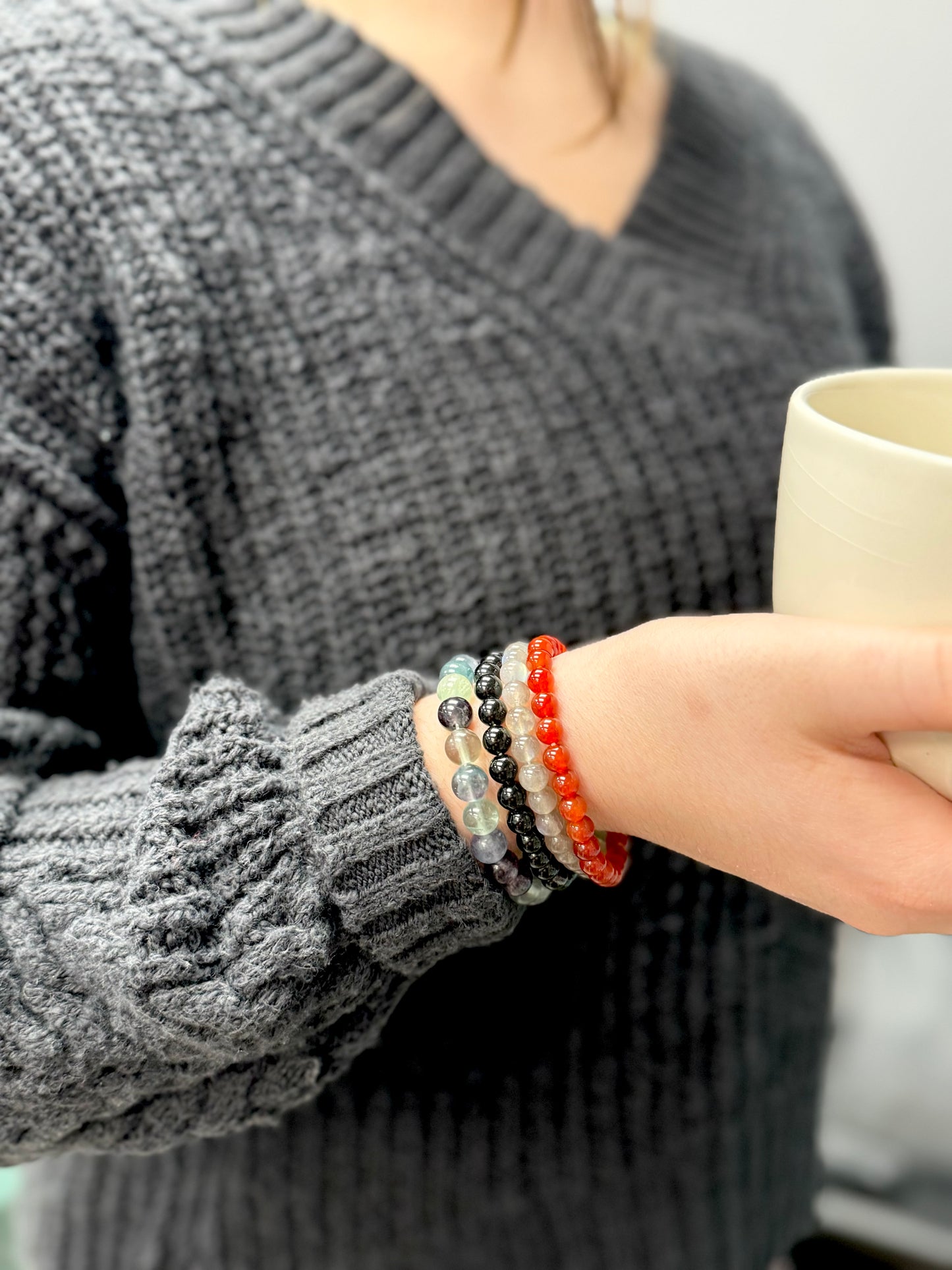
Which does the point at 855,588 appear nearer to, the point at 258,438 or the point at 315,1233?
the point at 258,438

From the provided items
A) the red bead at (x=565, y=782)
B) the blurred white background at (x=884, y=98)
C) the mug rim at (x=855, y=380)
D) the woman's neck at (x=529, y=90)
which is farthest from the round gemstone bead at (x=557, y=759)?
Result: the blurred white background at (x=884, y=98)

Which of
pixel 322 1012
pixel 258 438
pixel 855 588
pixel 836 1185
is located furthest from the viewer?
pixel 836 1185

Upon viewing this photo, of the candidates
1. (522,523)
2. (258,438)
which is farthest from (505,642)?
(258,438)

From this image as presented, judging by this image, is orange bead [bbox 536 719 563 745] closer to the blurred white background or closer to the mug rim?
the mug rim

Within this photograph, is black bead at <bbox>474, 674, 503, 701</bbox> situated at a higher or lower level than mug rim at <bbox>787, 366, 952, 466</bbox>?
lower

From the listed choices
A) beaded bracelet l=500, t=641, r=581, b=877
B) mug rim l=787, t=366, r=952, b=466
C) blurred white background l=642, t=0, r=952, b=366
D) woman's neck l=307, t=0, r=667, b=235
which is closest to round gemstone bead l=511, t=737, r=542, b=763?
beaded bracelet l=500, t=641, r=581, b=877

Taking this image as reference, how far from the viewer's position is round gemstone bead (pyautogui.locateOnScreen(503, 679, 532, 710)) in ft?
1.20

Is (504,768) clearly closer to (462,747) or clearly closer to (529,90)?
(462,747)

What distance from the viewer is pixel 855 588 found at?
297mm

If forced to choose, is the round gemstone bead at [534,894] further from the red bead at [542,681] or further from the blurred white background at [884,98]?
the blurred white background at [884,98]

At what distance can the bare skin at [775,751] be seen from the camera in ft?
0.93

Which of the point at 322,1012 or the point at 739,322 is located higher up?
the point at 739,322

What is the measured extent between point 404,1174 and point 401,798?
13.6 inches

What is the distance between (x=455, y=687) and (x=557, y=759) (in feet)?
0.17
